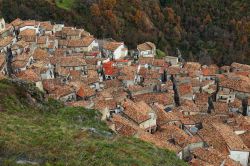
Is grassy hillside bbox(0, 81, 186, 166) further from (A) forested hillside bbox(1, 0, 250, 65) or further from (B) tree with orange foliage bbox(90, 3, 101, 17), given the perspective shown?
(B) tree with orange foliage bbox(90, 3, 101, 17)

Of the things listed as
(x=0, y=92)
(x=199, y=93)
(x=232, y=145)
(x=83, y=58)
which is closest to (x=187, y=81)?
(x=199, y=93)

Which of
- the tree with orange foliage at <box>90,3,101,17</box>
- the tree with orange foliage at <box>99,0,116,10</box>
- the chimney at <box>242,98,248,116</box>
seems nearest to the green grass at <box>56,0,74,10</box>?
the tree with orange foliage at <box>90,3,101,17</box>

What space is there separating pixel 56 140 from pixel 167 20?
8031 centimetres

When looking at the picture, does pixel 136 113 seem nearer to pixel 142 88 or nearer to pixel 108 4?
pixel 142 88

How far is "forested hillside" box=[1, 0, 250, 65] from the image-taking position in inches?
3334

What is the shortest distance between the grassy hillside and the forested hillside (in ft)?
185

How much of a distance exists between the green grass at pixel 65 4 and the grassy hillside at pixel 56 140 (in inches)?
2423

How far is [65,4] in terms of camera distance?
8994 cm

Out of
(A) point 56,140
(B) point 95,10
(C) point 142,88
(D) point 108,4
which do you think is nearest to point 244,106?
(C) point 142,88

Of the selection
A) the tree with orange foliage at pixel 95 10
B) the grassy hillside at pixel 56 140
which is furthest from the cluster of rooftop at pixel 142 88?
the tree with orange foliage at pixel 95 10

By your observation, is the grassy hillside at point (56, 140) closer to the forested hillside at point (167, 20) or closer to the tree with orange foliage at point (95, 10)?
the forested hillside at point (167, 20)

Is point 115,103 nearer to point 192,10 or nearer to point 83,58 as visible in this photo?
point 83,58

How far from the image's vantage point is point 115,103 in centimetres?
4159

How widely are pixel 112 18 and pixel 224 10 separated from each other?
101 ft
